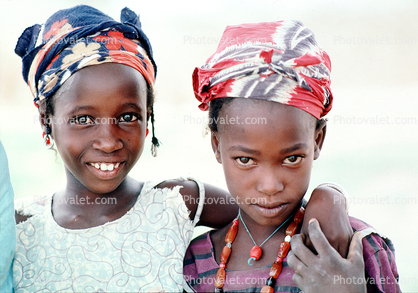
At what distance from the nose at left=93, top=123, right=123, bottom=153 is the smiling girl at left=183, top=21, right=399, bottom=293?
0.47 meters

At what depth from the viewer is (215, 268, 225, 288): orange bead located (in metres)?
1.90

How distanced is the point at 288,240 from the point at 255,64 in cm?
82

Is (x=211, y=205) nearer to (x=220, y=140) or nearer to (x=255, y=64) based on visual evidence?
(x=220, y=140)

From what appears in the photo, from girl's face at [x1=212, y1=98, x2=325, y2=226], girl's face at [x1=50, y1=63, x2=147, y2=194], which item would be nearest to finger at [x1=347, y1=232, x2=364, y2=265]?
girl's face at [x1=212, y1=98, x2=325, y2=226]

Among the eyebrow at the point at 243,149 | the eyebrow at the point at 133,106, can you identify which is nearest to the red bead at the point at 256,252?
the eyebrow at the point at 243,149

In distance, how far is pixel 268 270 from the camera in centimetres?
186

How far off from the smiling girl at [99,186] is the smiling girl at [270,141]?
34 cm

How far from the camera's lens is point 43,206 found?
2328 millimetres

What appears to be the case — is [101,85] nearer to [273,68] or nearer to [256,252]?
[273,68]

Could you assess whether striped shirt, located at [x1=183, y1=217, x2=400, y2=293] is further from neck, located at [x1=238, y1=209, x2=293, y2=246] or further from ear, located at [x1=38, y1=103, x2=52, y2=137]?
ear, located at [x1=38, y1=103, x2=52, y2=137]

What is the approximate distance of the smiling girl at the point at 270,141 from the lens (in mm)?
1725

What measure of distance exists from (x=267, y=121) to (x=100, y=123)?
0.85 m

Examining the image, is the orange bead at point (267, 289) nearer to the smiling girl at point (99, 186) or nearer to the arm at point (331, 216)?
the arm at point (331, 216)

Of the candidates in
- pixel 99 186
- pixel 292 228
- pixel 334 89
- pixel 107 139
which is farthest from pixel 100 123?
pixel 334 89
